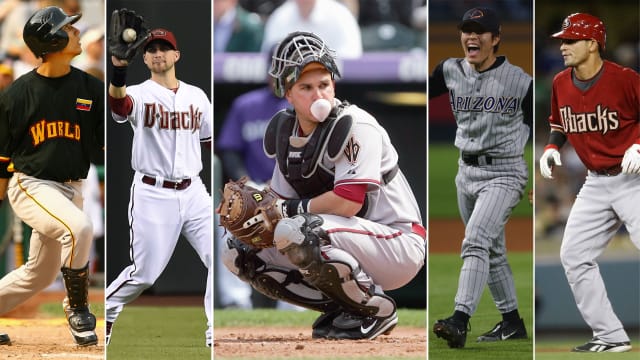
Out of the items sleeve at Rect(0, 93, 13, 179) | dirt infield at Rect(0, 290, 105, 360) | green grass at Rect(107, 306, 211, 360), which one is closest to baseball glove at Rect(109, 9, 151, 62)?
sleeve at Rect(0, 93, 13, 179)

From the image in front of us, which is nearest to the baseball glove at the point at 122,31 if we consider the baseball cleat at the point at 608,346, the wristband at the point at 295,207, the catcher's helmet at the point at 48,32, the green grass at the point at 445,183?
the catcher's helmet at the point at 48,32

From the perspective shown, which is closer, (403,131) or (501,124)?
(501,124)

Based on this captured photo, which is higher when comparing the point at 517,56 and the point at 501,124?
the point at 517,56

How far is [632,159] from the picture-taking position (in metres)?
4.63

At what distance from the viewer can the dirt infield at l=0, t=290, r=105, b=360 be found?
16.1 ft

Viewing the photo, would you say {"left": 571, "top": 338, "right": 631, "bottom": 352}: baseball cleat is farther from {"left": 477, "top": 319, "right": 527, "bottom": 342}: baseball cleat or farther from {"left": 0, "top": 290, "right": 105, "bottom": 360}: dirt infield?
{"left": 0, "top": 290, "right": 105, "bottom": 360}: dirt infield

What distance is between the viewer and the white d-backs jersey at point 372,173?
4539mm

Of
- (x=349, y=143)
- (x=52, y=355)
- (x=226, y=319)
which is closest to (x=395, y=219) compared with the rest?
(x=349, y=143)

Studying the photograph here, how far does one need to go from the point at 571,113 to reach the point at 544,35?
6000mm

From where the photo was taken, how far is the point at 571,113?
15.7 feet

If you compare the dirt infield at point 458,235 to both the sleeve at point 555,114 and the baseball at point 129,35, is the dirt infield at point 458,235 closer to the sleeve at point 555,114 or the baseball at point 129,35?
the sleeve at point 555,114

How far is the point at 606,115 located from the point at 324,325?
1.74 m

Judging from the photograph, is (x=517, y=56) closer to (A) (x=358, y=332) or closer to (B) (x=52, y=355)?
(A) (x=358, y=332)

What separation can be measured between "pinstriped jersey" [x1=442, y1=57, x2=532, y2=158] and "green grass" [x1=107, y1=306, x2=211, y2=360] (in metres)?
1.63
